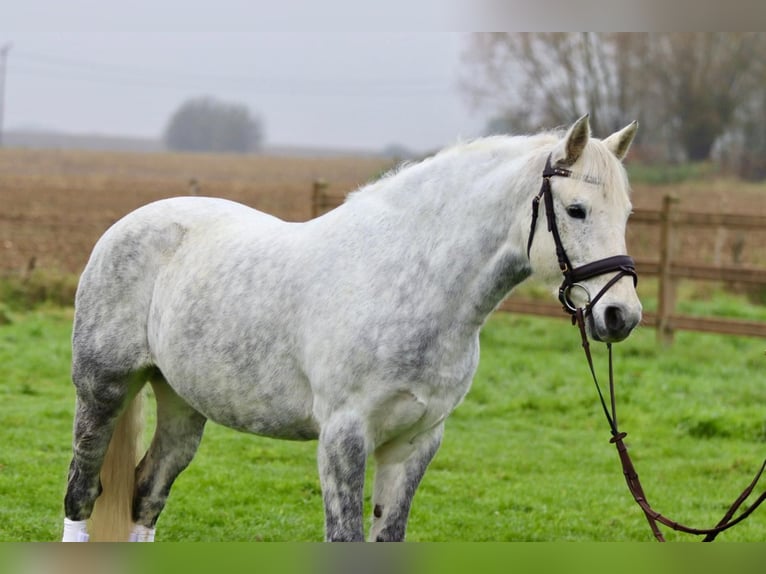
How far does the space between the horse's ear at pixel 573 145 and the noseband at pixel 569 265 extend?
0.03 m

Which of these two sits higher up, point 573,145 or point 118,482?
point 573,145

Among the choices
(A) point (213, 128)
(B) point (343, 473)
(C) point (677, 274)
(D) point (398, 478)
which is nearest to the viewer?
(B) point (343, 473)

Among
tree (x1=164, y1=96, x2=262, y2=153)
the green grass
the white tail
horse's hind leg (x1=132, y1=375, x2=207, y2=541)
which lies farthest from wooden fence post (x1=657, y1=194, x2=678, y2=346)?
tree (x1=164, y1=96, x2=262, y2=153)

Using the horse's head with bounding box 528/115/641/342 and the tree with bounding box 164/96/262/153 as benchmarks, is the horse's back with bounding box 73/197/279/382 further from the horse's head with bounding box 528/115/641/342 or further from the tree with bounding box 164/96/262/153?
the tree with bounding box 164/96/262/153

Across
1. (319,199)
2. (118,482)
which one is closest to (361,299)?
(118,482)

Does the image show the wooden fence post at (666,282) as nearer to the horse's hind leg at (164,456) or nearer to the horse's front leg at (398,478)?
the horse's hind leg at (164,456)

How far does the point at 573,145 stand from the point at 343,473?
4.39 feet

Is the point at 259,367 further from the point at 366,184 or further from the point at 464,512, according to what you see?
the point at 464,512

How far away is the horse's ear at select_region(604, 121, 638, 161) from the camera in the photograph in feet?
10.9

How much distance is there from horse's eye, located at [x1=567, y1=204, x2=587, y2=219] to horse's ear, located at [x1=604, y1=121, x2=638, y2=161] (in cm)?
30

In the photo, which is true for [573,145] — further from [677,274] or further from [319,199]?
[319,199]

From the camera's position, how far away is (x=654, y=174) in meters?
31.0

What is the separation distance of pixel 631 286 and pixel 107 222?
1375 cm

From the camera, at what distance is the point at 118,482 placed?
173 inches
